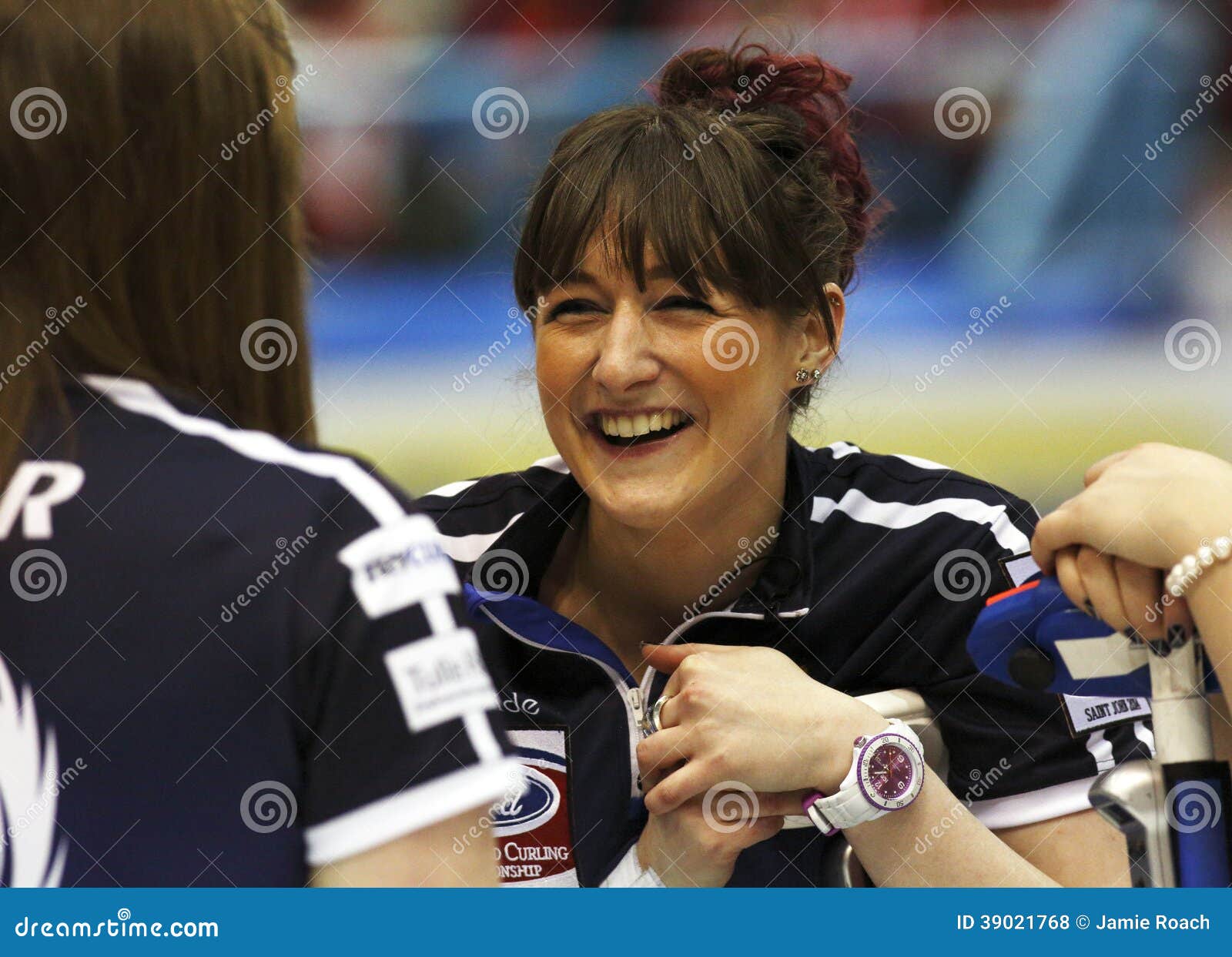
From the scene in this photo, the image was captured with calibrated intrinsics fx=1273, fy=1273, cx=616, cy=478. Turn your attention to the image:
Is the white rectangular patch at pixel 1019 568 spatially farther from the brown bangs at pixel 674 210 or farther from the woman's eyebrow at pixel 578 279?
the woman's eyebrow at pixel 578 279

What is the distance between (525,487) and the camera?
156 cm

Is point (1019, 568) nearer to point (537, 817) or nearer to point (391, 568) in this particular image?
point (537, 817)

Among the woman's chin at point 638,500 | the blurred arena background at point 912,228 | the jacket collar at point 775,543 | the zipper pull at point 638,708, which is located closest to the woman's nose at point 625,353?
the woman's chin at point 638,500

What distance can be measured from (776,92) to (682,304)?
0.30 m

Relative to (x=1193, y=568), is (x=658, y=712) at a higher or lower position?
lower

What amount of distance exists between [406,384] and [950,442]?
931 millimetres

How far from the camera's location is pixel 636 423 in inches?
54.5

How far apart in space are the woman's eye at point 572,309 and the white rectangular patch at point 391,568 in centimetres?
74

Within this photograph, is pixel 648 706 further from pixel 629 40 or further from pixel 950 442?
pixel 629 40

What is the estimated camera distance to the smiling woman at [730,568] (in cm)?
124

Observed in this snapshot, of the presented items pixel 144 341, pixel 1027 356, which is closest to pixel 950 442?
pixel 1027 356

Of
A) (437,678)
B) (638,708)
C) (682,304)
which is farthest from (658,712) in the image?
(437,678)

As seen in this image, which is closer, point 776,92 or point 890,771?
point 890,771
